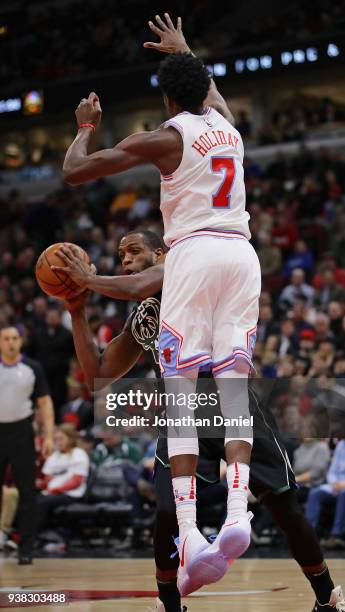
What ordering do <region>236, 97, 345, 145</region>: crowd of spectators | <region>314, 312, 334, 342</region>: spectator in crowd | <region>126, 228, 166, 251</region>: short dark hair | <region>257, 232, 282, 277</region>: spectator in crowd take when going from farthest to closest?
<region>236, 97, 345, 145</region>: crowd of spectators → <region>257, 232, 282, 277</region>: spectator in crowd → <region>314, 312, 334, 342</region>: spectator in crowd → <region>126, 228, 166, 251</region>: short dark hair

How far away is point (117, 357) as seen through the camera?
5.53 meters

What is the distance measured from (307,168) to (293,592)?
42.4 feet

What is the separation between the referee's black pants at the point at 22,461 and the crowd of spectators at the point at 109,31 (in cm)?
1322

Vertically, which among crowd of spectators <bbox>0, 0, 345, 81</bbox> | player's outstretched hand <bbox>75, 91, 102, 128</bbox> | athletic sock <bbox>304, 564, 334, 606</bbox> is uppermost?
crowd of spectators <bbox>0, 0, 345, 81</bbox>

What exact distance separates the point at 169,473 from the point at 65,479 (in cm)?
737

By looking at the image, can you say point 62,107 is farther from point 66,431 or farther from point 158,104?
point 66,431

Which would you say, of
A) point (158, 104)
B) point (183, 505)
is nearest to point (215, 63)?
point (158, 104)

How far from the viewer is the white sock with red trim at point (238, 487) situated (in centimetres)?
460

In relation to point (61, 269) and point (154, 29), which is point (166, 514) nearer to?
point (61, 269)

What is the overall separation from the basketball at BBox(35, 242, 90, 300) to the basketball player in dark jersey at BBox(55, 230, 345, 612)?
5 centimetres

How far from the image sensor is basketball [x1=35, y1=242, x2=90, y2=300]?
5219mm

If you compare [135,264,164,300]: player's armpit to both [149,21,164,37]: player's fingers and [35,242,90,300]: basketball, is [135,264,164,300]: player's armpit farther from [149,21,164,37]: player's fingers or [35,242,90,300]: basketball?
[149,21,164,37]: player's fingers

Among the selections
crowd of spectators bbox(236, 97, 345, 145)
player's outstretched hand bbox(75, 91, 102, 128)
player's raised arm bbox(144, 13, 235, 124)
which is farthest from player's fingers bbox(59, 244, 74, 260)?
crowd of spectators bbox(236, 97, 345, 145)

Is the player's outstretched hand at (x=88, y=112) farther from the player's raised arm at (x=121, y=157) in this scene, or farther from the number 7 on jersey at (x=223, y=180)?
the number 7 on jersey at (x=223, y=180)
